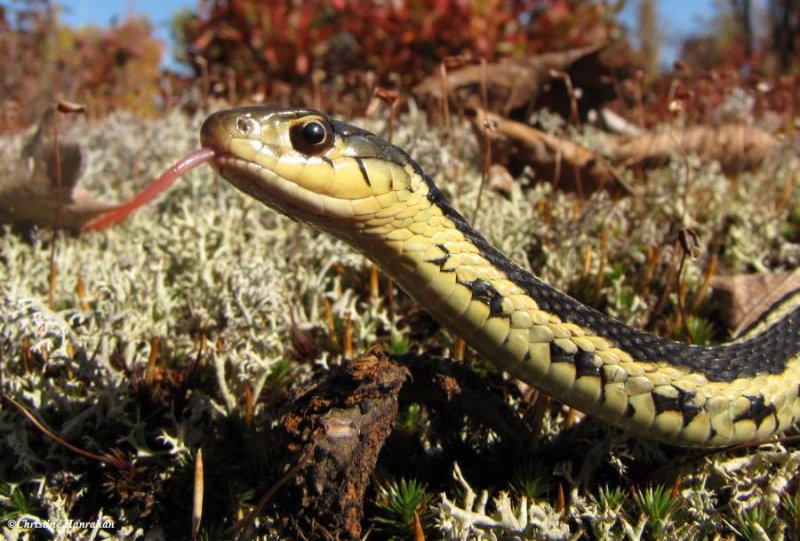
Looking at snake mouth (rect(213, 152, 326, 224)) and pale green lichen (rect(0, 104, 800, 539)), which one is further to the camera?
pale green lichen (rect(0, 104, 800, 539))

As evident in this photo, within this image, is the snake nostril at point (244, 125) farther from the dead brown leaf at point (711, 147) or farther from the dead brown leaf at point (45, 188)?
the dead brown leaf at point (711, 147)

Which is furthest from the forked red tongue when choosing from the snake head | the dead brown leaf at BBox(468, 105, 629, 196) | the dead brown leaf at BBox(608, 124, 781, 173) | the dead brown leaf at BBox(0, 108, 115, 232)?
the dead brown leaf at BBox(608, 124, 781, 173)

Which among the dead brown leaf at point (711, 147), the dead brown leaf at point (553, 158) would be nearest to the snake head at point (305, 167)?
the dead brown leaf at point (553, 158)

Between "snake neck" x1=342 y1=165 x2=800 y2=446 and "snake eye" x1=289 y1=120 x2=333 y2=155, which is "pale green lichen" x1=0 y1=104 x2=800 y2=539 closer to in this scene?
"snake neck" x1=342 y1=165 x2=800 y2=446

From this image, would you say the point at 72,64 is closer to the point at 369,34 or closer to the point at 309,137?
the point at 369,34

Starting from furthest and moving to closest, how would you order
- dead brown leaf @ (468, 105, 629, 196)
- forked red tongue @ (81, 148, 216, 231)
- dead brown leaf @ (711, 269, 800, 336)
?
dead brown leaf @ (468, 105, 629, 196), dead brown leaf @ (711, 269, 800, 336), forked red tongue @ (81, 148, 216, 231)

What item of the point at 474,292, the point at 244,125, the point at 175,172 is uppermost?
the point at 244,125

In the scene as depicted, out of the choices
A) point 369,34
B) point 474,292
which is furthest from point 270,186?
point 369,34

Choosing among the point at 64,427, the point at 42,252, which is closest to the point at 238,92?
the point at 42,252
